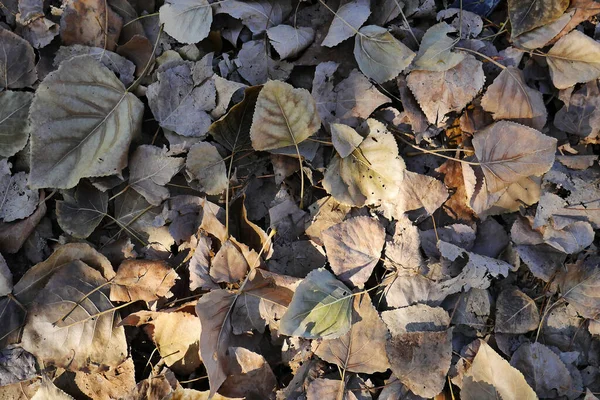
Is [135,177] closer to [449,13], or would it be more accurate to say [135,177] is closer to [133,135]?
[133,135]

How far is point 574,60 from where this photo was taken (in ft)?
4.11

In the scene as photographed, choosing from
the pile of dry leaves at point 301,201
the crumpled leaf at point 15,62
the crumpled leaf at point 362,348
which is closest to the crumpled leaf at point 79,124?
the pile of dry leaves at point 301,201

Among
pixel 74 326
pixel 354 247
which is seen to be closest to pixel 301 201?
pixel 354 247

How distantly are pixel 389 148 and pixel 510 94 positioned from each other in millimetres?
326

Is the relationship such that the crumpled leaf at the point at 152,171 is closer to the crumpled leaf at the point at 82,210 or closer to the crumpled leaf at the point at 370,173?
the crumpled leaf at the point at 82,210

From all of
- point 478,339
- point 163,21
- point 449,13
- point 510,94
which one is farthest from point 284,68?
point 478,339

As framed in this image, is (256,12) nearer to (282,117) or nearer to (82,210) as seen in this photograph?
(282,117)

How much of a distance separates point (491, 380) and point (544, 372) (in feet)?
0.48

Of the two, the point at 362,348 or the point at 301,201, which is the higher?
the point at 301,201

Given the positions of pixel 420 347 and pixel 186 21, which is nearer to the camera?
pixel 420 347

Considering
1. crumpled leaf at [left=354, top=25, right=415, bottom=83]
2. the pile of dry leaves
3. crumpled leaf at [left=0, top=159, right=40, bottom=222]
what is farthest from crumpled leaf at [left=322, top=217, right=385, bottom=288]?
crumpled leaf at [left=0, top=159, right=40, bottom=222]

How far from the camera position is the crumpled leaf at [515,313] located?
1.18 m

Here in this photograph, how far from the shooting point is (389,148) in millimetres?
1205

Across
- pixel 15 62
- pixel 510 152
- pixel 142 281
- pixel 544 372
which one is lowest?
pixel 544 372
